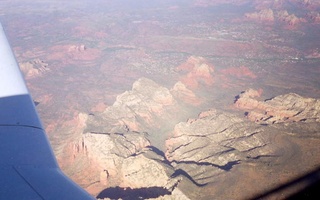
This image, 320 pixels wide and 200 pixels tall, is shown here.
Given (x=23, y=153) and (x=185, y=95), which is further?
(x=185, y=95)

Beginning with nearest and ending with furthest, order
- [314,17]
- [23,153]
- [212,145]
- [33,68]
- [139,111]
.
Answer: [23,153], [212,145], [139,111], [33,68], [314,17]

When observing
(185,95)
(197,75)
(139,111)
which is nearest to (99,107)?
(139,111)

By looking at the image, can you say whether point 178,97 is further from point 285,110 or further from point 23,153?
point 23,153

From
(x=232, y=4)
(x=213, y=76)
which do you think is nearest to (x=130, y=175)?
(x=213, y=76)

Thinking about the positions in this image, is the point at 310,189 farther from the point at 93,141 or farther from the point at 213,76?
the point at 213,76

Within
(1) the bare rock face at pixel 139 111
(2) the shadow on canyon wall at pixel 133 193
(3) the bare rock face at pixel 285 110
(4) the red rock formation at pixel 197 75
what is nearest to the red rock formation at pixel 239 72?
(4) the red rock formation at pixel 197 75

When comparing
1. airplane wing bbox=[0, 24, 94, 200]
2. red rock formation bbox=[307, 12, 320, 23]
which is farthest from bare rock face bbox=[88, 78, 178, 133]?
red rock formation bbox=[307, 12, 320, 23]

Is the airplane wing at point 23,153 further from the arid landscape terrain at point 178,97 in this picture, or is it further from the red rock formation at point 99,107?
the red rock formation at point 99,107
